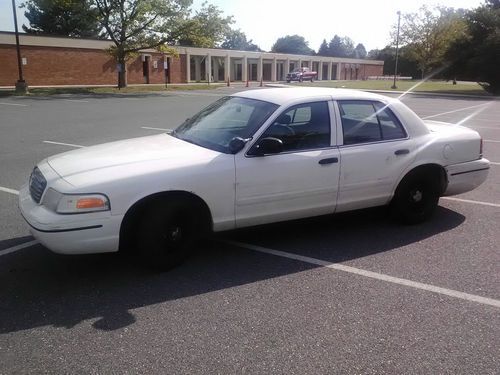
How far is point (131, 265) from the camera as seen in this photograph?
4352 millimetres

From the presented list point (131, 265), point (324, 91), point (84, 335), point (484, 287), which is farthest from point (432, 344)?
point (324, 91)

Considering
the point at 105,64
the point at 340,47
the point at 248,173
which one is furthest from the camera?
the point at 340,47

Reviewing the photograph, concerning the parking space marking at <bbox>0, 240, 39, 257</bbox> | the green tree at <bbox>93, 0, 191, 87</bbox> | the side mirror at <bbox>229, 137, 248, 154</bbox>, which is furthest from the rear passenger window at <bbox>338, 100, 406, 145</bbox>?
the green tree at <bbox>93, 0, 191, 87</bbox>

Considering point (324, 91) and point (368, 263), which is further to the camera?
point (324, 91)

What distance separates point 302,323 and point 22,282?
90.4 inches

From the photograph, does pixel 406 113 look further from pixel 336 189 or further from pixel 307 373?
pixel 307 373

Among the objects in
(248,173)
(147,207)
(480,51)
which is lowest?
(147,207)

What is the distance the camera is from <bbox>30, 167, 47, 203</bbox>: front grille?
13.2 feet

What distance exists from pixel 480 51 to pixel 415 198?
4016 cm

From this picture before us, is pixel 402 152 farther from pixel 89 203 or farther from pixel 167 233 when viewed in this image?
pixel 89 203

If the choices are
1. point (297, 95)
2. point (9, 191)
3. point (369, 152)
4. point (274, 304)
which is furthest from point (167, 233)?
point (9, 191)

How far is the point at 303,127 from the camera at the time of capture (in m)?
4.90

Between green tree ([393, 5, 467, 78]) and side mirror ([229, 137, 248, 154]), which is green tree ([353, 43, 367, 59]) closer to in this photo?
green tree ([393, 5, 467, 78])

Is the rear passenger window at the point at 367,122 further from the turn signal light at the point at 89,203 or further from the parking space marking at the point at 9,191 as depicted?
the parking space marking at the point at 9,191
